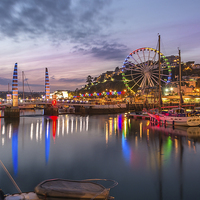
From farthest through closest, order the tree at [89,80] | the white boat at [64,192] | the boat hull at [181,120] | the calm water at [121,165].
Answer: the tree at [89,80], the boat hull at [181,120], the calm water at [121,165], the white boat at [64,192]

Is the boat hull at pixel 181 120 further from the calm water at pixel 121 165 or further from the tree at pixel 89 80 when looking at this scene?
the tree at pixel 89 80

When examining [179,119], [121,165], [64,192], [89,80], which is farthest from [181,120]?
[89,80]

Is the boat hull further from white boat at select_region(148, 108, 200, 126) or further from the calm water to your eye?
the calm water

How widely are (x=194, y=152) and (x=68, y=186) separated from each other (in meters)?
13.1

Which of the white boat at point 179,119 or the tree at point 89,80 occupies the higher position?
the tree at point 89,80

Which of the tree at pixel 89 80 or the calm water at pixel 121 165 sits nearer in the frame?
the calm water at pixel 121 165

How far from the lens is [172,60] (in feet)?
437

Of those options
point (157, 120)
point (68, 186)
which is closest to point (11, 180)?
point (68, 186)

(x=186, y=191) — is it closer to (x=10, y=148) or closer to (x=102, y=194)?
(x=102, y=194)

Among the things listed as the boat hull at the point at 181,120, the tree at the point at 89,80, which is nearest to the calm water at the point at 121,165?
the boat hull at the point at 181,120

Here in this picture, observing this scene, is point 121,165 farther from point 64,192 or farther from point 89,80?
point 89,80

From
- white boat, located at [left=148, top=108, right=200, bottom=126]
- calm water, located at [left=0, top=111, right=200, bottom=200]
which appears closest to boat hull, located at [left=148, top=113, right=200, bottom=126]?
white boat, located at [left=148, top=108, right=200, bottom=126]

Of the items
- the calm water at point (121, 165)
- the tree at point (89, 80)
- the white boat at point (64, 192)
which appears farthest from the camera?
the tree at point (89, 80)

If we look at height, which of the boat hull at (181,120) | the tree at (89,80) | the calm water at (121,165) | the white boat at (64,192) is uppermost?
the tree at (89,80)
